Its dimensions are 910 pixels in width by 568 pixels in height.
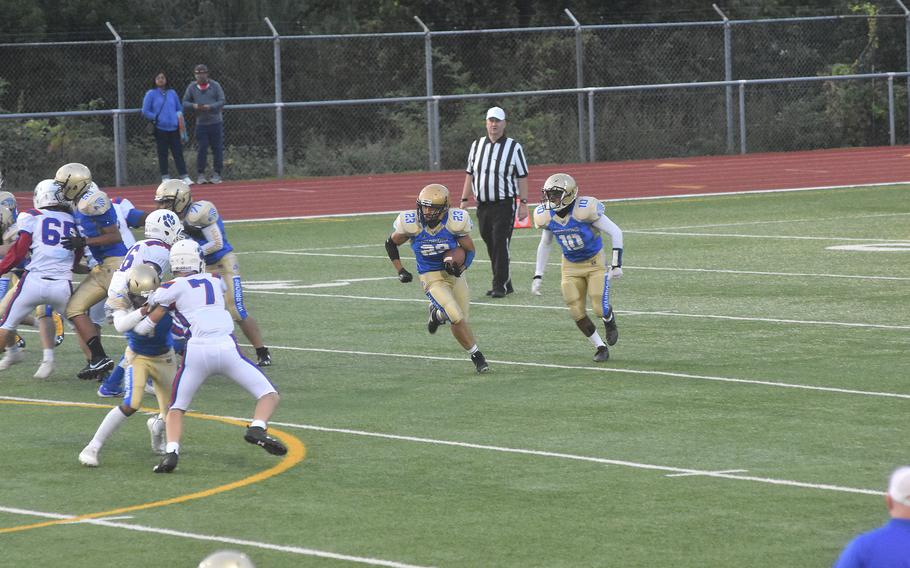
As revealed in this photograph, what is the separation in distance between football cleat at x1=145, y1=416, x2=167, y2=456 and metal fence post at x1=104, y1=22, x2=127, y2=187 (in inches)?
765

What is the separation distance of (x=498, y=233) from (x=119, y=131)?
13462 mm

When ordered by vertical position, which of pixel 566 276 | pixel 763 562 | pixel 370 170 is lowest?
pixel 763 562

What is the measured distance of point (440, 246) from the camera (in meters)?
13.5

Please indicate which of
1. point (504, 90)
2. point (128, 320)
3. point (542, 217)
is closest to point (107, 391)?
point (128, 320)

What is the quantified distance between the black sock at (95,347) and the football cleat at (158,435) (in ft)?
9.51

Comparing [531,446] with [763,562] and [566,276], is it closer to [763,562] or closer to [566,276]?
[763,562]

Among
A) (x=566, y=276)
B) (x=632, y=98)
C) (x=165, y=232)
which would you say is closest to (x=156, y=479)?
(x=165, y=232)

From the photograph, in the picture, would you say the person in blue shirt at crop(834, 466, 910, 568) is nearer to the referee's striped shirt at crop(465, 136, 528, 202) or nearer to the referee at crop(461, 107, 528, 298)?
the referee at crop(461, 107, 528, 298)

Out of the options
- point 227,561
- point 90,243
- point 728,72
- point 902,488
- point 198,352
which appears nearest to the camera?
point 227,561

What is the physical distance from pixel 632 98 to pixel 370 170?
6.06 metres

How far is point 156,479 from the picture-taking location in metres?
9.89

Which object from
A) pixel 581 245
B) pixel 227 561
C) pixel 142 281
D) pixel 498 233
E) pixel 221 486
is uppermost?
pixel 498 233

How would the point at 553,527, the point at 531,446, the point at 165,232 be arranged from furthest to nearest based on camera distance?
the point at 165,232, the point at 531,446, the point at 553,527

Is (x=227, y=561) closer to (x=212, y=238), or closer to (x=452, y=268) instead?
(x=452, y=268)
